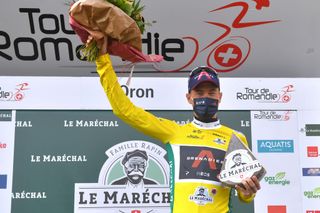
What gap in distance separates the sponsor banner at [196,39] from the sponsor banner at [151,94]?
119 mm

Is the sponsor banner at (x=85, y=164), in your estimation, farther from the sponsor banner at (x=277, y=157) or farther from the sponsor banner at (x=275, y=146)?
the sponsor banner at (x=275, y=146)

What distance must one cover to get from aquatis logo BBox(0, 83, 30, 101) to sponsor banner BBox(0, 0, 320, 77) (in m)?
0.16

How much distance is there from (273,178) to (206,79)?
5.26 ft

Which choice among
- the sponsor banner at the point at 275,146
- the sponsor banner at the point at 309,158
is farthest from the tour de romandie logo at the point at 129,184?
the sponsor banner at the point at 309,158

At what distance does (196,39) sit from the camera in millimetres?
3301

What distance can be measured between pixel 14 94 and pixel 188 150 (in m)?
1.79

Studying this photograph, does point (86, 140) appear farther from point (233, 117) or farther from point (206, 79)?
point (206, 79)

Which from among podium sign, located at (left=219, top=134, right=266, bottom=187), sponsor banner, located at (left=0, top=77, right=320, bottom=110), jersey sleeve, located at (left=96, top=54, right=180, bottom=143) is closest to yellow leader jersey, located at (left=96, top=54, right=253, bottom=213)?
jersey sleeve, located at (left=96, top=54, right=180, bottom=143)

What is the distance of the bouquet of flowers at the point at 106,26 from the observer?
1.75 m

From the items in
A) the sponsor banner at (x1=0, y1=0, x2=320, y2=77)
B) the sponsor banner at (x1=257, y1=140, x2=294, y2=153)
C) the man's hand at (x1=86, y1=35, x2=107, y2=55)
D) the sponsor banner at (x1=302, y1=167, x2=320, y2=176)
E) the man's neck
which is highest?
the sponsor banner at (x1=0, y1=0, x2=320, y2=77)

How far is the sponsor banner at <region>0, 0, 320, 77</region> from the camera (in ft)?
10.5

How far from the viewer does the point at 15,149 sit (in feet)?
10.5

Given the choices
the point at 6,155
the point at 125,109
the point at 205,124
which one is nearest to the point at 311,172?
the point at 205,124

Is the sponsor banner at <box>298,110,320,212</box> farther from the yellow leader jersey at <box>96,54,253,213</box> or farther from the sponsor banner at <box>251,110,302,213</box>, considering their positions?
the yellow leader jersey at <box>96,54,253,213</box>
